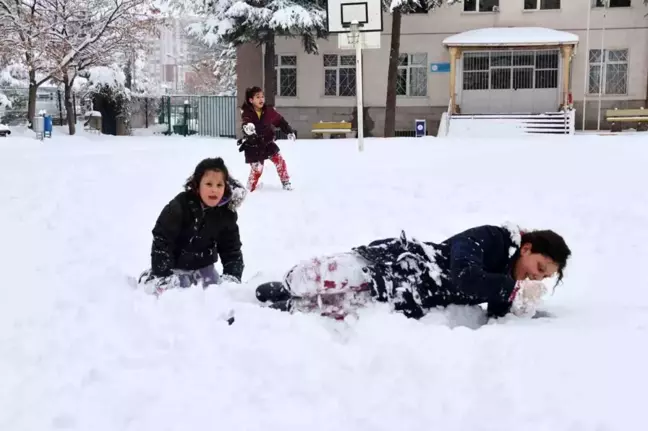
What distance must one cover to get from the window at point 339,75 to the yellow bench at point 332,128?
211 cm

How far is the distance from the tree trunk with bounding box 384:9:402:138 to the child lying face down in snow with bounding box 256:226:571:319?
71.6 ft

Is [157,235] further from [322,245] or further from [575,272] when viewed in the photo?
[575,272]

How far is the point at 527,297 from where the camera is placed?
439 cm

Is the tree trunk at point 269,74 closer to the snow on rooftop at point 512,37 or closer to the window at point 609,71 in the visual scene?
the snow on rooftop at point 512,37

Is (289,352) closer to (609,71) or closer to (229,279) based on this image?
(229,279)

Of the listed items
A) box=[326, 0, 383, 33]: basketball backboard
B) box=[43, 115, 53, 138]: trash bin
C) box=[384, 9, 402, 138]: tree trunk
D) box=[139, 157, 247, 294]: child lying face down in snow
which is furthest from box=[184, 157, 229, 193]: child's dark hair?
box=[43, 115, 53, 138]: trash bin

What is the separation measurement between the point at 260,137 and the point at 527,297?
22.7 feet

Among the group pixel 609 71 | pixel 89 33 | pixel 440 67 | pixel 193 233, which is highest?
pixel 89 33

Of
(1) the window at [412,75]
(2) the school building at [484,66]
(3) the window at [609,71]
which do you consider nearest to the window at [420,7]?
(2) the school building at [484,66]

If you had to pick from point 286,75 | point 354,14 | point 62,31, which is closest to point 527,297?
point 354,14

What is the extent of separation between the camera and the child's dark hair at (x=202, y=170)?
16.0 ft

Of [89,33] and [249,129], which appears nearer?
[249,129]

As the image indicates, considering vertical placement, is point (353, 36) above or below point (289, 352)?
above

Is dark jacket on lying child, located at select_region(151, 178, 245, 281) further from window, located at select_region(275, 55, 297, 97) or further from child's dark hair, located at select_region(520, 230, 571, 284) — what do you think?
window, located at select_region(275, 55, 297, 97)
